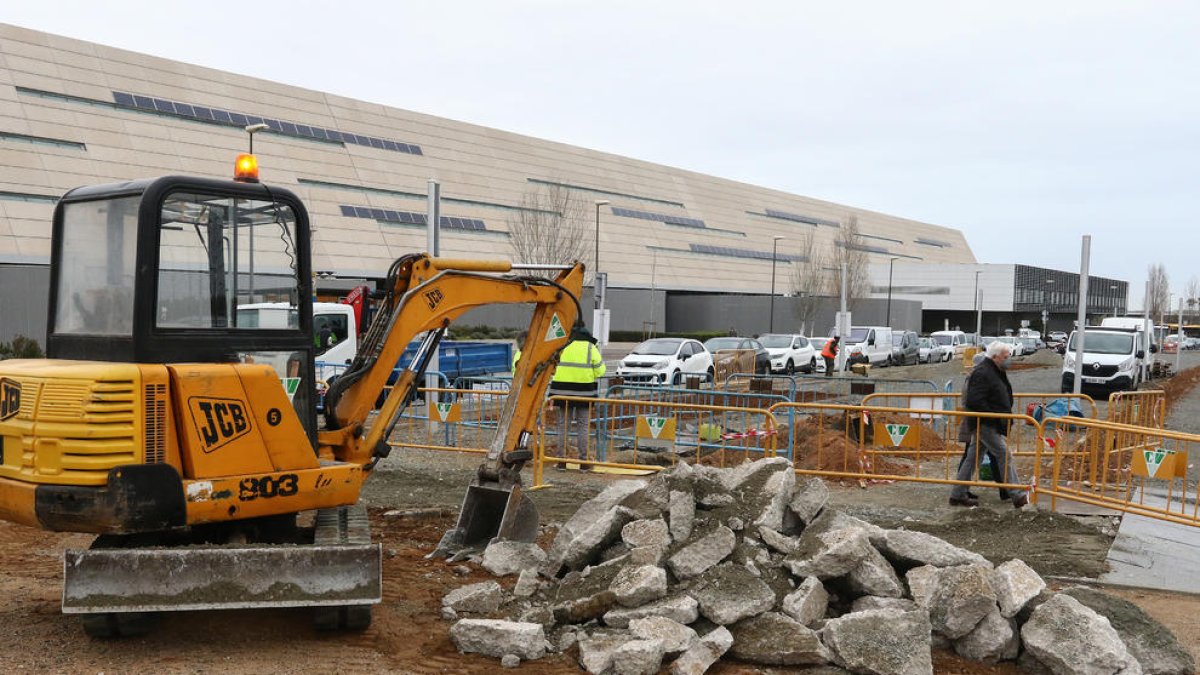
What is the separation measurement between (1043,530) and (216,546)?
7.61m

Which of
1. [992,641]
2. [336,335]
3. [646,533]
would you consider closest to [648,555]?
[646,533]

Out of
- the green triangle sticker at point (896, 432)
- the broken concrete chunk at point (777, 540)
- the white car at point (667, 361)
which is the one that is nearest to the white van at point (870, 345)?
the white car at point (667, 361)

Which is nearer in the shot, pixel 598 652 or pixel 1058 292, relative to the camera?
pixel 598 652

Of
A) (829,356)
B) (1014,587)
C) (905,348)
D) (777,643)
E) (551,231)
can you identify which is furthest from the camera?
(551,231)

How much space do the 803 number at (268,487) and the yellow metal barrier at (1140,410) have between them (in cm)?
1128

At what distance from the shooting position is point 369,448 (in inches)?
273

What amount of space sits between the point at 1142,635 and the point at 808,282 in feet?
181

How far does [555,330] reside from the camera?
8383 millimetres

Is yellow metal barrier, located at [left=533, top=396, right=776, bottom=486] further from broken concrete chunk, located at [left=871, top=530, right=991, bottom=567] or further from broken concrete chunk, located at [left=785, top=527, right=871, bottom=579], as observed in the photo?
broken concrete chunk, located at [left=785, top=527, right=871, bottom=579]

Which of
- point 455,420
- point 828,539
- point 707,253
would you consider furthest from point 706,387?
point 707,253

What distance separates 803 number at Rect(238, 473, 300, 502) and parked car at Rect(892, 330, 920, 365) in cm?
3739

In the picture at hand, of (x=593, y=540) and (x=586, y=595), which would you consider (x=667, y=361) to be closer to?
(x=593, y=540)

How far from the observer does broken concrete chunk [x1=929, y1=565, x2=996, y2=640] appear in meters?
6.14

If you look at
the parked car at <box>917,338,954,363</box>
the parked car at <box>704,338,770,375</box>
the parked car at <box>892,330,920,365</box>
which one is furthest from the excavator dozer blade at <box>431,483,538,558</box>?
the parked car at <box>917,338,954,363</box>
